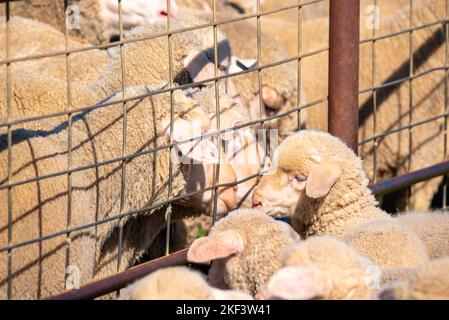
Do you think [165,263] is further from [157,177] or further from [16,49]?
[16,49]

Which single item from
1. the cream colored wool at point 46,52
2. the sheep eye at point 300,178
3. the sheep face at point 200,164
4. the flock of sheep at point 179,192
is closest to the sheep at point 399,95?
the flock of sheep at point 179,192

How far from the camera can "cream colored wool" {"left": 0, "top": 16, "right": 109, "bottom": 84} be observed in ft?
15.7

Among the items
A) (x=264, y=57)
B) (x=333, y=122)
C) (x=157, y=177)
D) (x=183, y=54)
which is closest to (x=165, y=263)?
(x=157, y=177)

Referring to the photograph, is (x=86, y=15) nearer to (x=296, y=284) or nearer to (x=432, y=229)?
(x=432, y=229)

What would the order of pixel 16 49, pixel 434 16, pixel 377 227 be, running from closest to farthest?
pixel 377 227 < pixel 16 49 < pixel 434 16

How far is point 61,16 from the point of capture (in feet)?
19.6

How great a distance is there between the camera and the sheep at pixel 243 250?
270 centimetres

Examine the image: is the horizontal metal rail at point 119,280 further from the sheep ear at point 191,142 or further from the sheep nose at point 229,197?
the sheep nose at point 229,197

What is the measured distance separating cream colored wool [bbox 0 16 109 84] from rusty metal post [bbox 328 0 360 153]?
1.59 metres

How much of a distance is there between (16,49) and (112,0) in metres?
0.93

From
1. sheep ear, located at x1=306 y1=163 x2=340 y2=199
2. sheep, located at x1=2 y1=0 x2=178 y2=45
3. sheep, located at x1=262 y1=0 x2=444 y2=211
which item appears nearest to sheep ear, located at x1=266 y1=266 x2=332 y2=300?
sheep ear, located at x1=306 y1=163 x2=340 y2=199

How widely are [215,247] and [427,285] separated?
730 millimetres

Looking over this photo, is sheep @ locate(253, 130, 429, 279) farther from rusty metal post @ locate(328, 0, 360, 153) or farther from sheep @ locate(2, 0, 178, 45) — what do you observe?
sheep @ locate(2, 0, 178, 45)

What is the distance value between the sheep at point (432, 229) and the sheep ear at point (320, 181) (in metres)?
0.34
